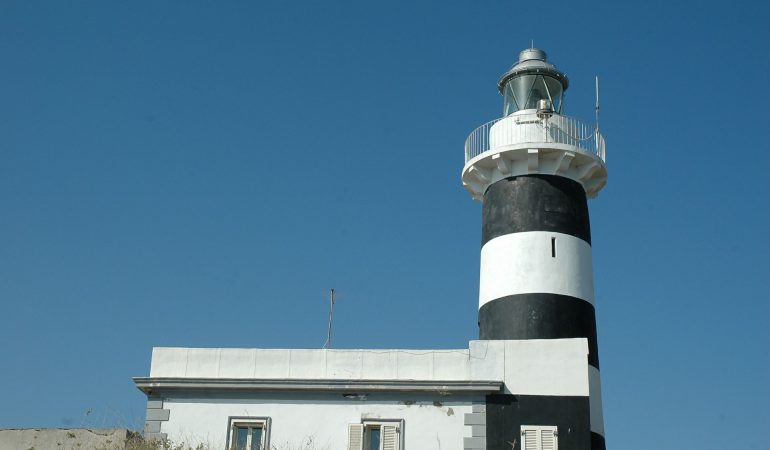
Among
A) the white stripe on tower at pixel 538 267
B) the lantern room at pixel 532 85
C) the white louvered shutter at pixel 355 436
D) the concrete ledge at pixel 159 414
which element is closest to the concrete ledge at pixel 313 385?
the concrete ledge at pixel 159 414

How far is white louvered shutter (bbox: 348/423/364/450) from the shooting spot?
21.4 meters

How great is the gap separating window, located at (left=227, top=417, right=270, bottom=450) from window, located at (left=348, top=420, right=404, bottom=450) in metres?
1.59

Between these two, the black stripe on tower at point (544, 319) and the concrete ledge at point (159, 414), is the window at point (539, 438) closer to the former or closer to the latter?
the black stripe on tower at point (544, 319)

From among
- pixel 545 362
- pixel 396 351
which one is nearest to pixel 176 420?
pixel 396 351

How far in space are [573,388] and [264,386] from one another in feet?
18.5

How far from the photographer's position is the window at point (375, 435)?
21.4 m

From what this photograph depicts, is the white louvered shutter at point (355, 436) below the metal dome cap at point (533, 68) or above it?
below

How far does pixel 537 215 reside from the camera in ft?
83.0

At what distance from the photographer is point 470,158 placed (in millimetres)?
26891

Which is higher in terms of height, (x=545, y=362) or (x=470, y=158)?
(x=470, y=158)

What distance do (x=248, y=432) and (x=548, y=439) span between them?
546 centimetres

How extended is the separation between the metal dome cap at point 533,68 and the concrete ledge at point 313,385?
897 cm

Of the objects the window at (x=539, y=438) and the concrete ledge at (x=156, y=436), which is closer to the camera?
the window at (x=539, y=438)

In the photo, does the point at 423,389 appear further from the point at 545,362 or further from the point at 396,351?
the point at 545,362
